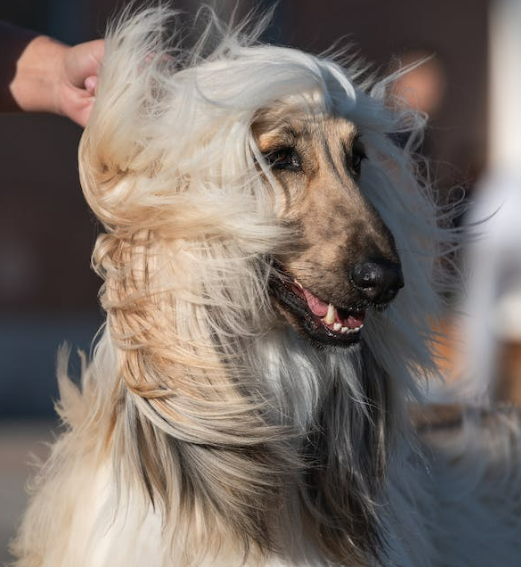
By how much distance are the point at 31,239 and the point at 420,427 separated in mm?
4951

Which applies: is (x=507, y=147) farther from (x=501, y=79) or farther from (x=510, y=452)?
(x=510, y=452)

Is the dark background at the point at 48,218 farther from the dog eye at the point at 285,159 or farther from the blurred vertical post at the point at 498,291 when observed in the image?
the dog eye at the point at 285,159

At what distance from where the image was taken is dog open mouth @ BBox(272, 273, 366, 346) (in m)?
2.27

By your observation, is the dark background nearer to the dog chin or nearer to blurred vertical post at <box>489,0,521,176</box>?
blurred vertical post at <box>489,0,521,176</box>

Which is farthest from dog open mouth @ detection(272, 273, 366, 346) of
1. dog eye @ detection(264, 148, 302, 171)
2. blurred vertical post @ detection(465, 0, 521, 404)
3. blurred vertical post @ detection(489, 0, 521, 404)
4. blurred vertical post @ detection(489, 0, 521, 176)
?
blurred vertical post @ detection(489, 0, 521, 176)

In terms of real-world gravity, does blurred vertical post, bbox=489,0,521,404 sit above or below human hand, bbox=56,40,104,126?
below

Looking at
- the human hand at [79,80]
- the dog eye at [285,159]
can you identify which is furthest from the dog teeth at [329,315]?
the human hand at [79,80]

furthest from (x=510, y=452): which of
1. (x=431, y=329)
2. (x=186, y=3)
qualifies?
(x=186, y=3)

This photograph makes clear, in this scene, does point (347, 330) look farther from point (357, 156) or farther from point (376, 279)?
point (357, 156)

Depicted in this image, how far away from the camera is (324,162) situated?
231 centimetres

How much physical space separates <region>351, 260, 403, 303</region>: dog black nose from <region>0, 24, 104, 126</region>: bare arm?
35.0 inches

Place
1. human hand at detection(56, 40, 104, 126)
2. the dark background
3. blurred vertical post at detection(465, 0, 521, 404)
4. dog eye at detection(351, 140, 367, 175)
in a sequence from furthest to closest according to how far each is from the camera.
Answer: the dark background
blurred vertical post at detection(465, 0, 521, 404)
human hand at detection(56, 40, 104, 126)
dog eye at detection(351, 140, 367, 175)

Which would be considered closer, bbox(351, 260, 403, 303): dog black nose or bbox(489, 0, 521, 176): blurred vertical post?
bbox(351, 260, 403, 303): dog black nose

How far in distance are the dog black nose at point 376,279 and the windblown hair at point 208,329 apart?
0.53 feet
